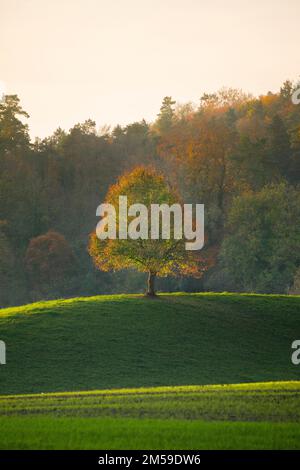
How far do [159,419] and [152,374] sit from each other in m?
19.2

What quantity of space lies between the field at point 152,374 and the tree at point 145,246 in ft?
7.23

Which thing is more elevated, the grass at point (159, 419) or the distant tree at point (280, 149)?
the distant tree at point (280, 149)

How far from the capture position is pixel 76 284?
9050 centimetres

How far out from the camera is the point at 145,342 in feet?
153

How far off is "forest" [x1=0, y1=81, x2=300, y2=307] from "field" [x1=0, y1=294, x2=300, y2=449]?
20047mm

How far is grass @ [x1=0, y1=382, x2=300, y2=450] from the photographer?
19.1m

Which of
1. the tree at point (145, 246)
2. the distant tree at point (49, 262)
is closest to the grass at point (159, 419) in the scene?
the tree at point (145, 246)

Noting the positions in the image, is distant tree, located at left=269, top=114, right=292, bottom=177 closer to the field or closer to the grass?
the field

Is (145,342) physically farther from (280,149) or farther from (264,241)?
(280,149)

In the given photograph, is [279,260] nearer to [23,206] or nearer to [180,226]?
[180,226]

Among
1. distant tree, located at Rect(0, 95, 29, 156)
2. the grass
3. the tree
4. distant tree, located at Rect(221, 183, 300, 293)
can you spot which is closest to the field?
the grass

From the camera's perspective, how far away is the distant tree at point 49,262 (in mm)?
88875

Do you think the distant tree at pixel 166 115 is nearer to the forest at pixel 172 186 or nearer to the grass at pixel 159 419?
the forest at pixel 172 186

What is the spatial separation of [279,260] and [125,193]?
83.4ft
